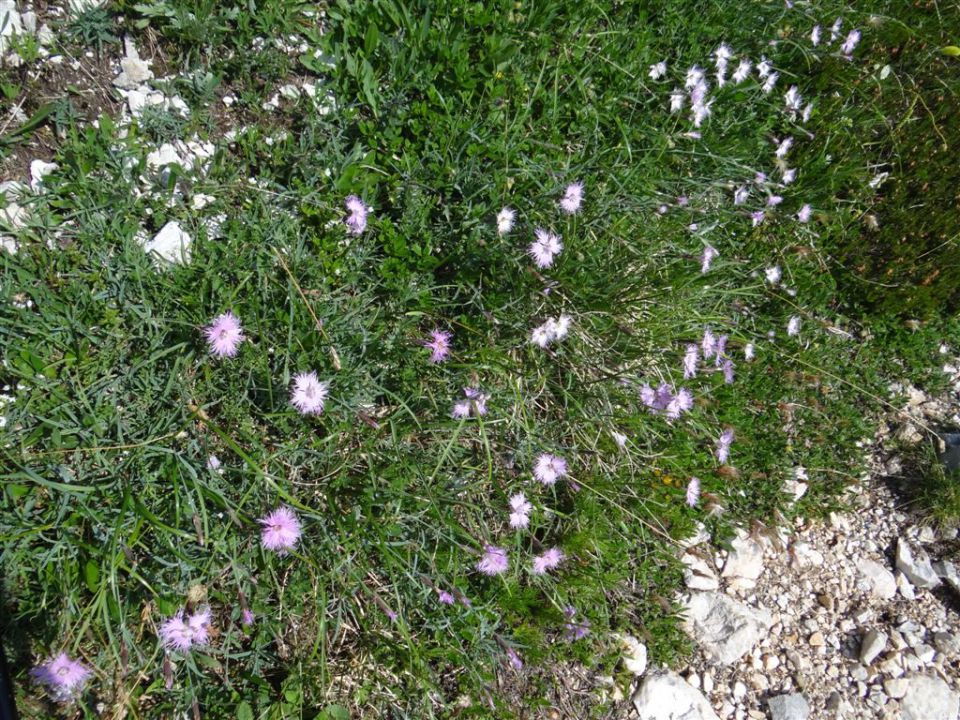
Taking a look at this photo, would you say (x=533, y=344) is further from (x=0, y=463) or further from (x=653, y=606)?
(x=0, y=463)

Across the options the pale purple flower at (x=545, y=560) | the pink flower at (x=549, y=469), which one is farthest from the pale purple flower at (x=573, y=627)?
the pink flower at (x=549, y=469)

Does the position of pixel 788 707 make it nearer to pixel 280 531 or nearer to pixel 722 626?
pixel 722 626

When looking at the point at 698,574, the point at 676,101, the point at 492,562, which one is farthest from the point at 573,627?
the point at 676,101

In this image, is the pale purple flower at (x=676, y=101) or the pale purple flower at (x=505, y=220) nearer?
the pale purple flower at (x=505, y=220)

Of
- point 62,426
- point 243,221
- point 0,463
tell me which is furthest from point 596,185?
point 0,463

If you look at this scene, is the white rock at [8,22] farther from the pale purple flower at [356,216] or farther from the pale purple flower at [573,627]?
the pale purple flower at [573,627]

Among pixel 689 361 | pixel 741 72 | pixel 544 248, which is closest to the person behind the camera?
pixel 544 248
